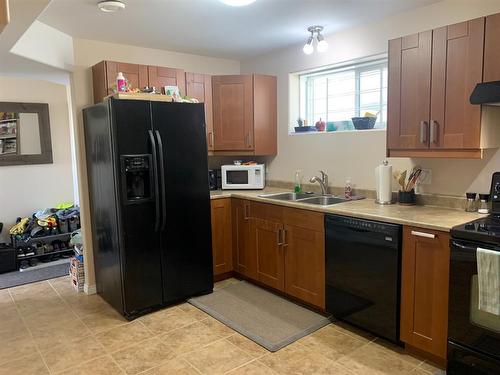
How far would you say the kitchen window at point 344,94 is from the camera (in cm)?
334

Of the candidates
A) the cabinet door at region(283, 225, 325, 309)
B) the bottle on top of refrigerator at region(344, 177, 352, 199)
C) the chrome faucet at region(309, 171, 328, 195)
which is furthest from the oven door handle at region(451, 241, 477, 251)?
the chrome faucet at region(309, 171, 328, 195)

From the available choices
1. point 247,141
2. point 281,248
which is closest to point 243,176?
point 247,141

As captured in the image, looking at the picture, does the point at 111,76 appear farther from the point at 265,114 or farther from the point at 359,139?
the point at 359,139

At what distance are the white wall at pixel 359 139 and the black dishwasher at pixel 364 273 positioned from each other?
745 mm

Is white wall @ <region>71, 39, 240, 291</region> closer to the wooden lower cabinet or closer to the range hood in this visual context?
the wooden lower cabinet

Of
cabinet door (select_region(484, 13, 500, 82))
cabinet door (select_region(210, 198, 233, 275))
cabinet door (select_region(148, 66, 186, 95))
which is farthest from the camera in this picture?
cabinet door (select_region(210, 198, 233, 275))

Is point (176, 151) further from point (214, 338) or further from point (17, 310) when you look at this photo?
point (17, 310)

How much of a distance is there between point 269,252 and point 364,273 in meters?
1.02

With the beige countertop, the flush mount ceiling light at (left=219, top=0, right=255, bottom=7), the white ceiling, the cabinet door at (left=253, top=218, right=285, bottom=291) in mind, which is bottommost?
the cabinet door at (left=253, top=218, right=285, bottom=291)

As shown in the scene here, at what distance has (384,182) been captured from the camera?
2.96 metres

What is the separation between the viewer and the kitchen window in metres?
3.34

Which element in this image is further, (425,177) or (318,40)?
(318,40)

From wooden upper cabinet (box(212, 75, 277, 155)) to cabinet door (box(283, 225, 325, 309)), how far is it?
1.24 m

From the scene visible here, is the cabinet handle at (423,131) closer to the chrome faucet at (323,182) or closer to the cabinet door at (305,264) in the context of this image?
the cabinet door at (305,264)
